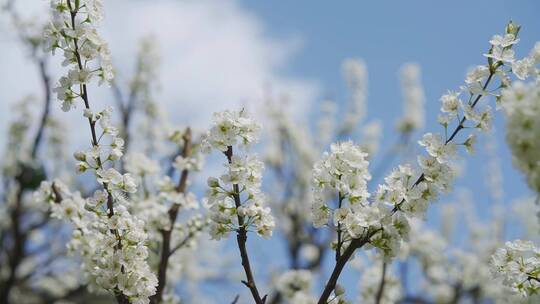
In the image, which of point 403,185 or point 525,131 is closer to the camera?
point 525,131

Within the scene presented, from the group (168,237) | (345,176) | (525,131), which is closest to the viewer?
(525,131)

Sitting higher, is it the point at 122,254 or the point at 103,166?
the point at 103,166

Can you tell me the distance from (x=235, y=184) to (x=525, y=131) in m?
1.21

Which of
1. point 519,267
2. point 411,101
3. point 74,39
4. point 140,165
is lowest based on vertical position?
A: point 519,267

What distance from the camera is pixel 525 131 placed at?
2.33m

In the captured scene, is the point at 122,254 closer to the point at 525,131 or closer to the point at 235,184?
the point at 235,184

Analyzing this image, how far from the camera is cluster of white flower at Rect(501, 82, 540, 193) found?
231 cm

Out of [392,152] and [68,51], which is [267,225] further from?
[392,152]

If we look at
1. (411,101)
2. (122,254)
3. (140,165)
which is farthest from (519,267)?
(411,101)

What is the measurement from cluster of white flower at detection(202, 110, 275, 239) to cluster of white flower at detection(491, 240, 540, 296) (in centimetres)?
105

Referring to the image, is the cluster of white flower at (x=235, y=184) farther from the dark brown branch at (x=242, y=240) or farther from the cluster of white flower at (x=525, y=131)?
the cluster of white flower at (x=525, y=131)

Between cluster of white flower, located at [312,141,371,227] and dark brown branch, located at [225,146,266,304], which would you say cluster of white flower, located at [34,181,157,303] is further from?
cluster of white flower, located at [312,141,371,227]

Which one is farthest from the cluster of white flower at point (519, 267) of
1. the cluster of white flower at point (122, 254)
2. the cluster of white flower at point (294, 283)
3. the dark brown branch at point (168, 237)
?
the cluster of white flower at point (294, 283)

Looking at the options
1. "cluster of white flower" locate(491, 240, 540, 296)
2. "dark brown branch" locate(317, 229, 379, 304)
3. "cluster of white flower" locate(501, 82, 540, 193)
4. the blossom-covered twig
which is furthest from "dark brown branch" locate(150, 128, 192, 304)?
"cluster of white flower" locate(501, 82, 540, 193)
